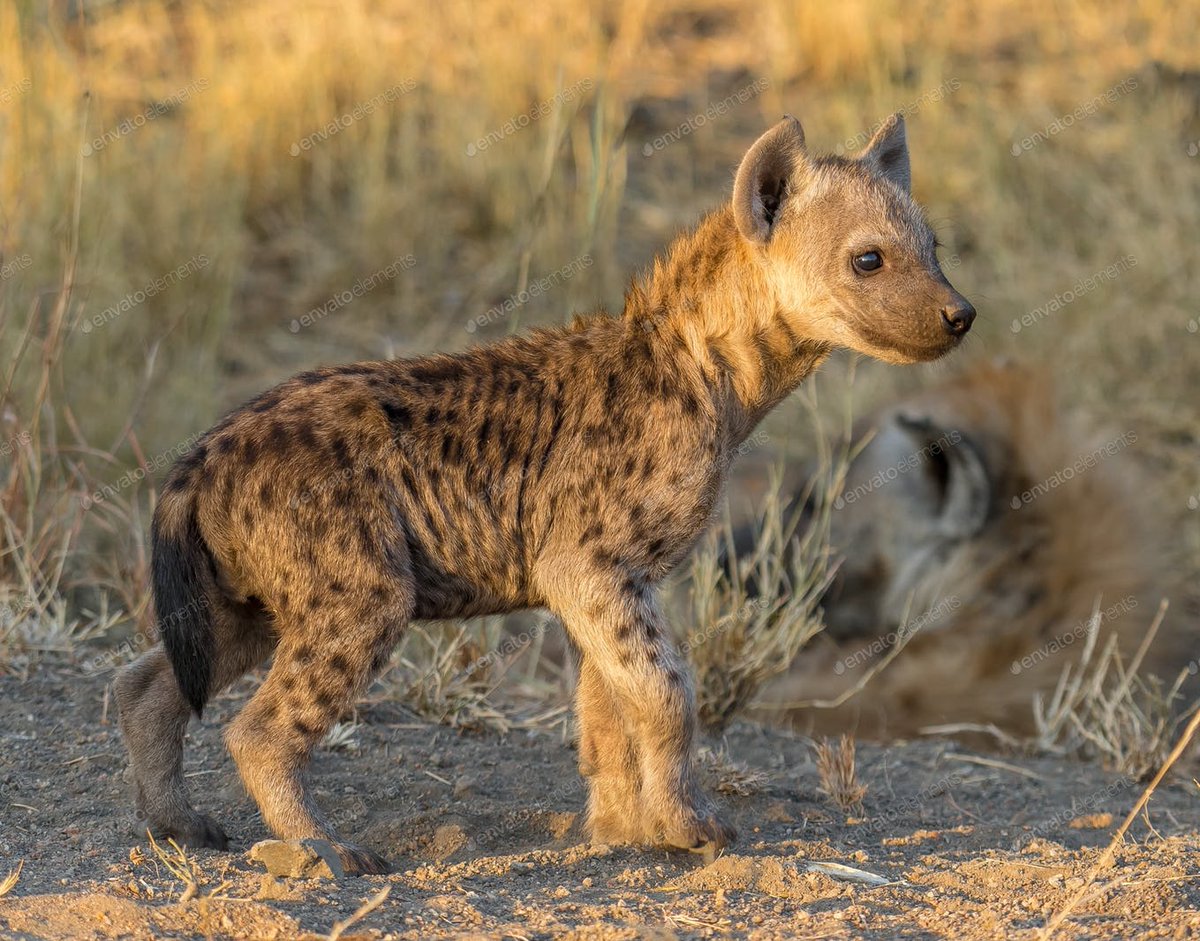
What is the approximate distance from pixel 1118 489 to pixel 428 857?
3648 millimetres

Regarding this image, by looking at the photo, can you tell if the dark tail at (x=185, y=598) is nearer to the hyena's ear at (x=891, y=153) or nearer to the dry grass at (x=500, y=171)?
the hyena's ear at (x=891, y=153)

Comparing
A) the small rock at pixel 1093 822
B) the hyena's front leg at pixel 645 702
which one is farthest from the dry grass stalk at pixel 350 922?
the small rock at pixel 1093 822

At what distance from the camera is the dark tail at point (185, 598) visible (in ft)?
11.6
